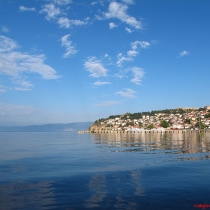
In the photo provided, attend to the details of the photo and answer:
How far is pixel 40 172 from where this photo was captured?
72.1 ft

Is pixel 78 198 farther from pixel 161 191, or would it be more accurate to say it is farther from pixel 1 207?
pixel 161 191

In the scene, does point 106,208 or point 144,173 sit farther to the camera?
point 144,173

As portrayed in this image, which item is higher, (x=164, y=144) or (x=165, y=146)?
(x=165, y=146)

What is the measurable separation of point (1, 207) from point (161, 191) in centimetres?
877

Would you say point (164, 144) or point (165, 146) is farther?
point (164, 144)

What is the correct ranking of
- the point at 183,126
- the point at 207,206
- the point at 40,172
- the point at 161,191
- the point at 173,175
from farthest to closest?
the point at 183,126 < the point at 40,172 < the point at 173,175 < the point at 161,191 < the point at 207,206

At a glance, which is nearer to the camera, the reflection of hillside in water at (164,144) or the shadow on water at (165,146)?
the shadow on water at (165,146)

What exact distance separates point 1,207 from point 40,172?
966 cm

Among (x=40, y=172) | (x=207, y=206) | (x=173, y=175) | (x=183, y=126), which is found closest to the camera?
(x=207, y=206)

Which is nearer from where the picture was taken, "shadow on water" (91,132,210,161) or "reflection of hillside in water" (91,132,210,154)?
"shadow on water" (91,132,210,161)

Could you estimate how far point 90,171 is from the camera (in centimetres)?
2205

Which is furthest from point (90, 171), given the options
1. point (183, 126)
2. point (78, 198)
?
point (183, 126)

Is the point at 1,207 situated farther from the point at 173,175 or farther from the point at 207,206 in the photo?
the point at 173,175

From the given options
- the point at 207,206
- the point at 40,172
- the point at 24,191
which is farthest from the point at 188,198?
the point at 40,172
